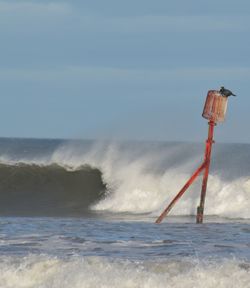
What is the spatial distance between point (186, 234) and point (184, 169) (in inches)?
407

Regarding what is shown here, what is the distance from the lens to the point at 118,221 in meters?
21.8

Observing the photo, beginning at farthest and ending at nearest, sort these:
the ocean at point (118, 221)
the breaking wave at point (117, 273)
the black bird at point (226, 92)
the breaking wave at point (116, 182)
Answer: the breaking wave at point (116, 182), the black bird at point (226, 92), the ocean at point (118, 221), the breaking wave at point (117, 273)

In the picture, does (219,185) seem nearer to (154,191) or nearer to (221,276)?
(154,191)

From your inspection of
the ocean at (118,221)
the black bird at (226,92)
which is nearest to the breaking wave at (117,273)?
the ocean at (118,221)

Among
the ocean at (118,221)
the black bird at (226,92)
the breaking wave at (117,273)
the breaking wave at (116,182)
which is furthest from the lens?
the breaking wave at (116,182)

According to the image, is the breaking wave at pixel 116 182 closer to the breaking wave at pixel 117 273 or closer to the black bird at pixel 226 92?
the black bird at pixel 226 92

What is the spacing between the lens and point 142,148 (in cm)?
3341

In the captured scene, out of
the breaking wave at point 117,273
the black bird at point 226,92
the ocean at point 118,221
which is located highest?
the black bird at point 226,92

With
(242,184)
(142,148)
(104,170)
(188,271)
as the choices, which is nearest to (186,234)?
(188,271)

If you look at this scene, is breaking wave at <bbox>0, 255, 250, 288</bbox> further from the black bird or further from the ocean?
the black bird

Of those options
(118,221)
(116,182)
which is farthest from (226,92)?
(116,182)

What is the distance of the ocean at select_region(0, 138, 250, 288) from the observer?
14141 millimetres

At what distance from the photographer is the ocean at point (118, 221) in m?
14.1

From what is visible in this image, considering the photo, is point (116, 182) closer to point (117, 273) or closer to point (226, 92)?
point (226, 92)
